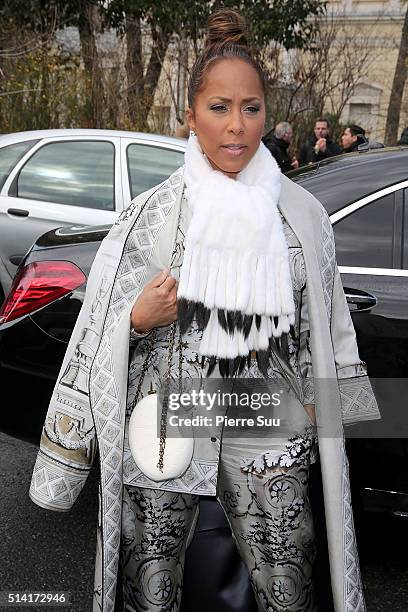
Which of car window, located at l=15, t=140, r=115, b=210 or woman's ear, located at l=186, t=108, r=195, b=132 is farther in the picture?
car window, located at l=15, t=140, r=115, b=210

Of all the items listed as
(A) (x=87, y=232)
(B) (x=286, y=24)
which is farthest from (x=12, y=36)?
(A) (x=87, y=232)

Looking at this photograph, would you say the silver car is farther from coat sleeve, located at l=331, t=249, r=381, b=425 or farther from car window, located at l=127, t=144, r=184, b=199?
coat sleeve, located at l=331, t=249, r=381, b=425

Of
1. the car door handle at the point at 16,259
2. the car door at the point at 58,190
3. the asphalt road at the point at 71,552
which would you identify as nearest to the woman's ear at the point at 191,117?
the asphalt road at the point at 71,552

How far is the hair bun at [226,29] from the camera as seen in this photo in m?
1.86

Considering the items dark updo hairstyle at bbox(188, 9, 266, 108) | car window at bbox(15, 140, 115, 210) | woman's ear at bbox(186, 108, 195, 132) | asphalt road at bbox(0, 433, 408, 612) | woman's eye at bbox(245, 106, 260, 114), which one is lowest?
asphalt road at bbox(0, 433, 408, 612)

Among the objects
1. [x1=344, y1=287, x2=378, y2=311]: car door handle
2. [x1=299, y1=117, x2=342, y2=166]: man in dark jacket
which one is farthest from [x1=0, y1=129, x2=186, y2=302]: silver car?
[x1=299, y1=117, x2=342, y2=166]: man in dark jacket

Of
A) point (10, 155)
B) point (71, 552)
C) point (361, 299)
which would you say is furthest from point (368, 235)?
point (10, 155)

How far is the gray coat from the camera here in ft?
6.15

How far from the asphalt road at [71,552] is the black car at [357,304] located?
0.95ft

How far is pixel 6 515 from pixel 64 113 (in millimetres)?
8550

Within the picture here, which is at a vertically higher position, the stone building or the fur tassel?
the fur tassel

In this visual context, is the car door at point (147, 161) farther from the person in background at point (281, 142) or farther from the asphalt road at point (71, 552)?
the person in background at point (281, 142)

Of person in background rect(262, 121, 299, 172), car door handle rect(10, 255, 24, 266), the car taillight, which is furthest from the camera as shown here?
person in background rect(262, 121, 299, 172)

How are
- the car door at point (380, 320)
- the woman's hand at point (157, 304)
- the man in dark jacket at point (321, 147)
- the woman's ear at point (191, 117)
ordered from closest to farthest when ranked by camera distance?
the woman's hand at point (157, 304), the woman's ear at point (191, 117), the car door at point (380, 320), the man in dark jacket at point (321, 147)
